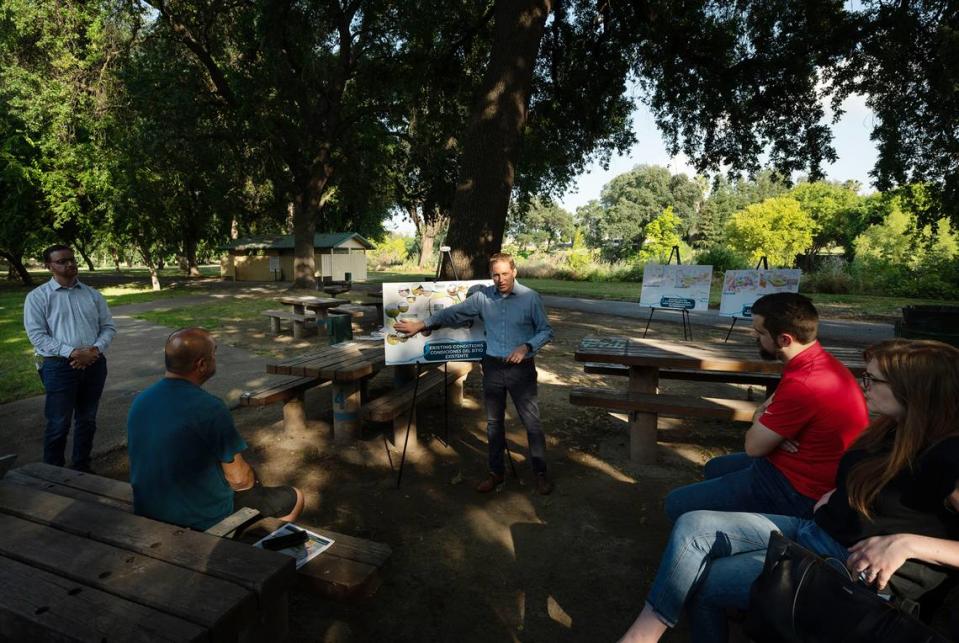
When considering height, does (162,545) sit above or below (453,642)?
above

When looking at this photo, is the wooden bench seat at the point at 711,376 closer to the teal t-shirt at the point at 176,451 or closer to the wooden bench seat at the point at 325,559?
the wooden bench seat at the point at 325,559

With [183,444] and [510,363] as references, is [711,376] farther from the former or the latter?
[183,444]

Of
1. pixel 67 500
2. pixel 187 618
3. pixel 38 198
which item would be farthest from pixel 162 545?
pixel 38 198

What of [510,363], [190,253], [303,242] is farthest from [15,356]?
[190,253]

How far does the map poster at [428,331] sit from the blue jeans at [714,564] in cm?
268

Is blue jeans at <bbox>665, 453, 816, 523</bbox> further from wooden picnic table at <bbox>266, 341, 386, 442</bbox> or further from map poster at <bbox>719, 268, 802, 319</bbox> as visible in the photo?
map poster at <bbox>719, 268, 802, 319</bbox>

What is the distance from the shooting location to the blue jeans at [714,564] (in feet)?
7.03

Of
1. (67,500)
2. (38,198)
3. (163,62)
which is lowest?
(67,500)

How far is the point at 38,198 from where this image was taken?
23688 millimetres

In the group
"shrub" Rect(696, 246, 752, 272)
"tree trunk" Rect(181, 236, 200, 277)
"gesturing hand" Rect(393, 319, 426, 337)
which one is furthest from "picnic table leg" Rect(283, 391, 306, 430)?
"shrub" Rect(696, 246, 752, 272)

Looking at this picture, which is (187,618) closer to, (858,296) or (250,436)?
(250,436)

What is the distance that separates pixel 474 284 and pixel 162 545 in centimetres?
342

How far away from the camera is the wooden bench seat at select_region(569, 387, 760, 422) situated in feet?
14.7

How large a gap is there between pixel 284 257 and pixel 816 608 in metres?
35.8
